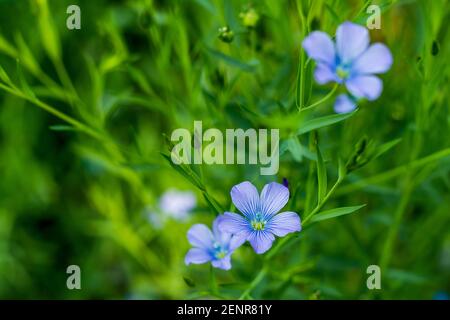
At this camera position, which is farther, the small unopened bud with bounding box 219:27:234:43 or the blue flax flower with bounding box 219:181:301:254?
the small unopened bud with bounding box 219:27:234:43

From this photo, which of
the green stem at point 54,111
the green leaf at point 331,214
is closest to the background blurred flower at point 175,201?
the green stem at point 54,111

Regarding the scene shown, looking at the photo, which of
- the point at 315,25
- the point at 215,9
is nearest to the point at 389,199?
the point at 315,25

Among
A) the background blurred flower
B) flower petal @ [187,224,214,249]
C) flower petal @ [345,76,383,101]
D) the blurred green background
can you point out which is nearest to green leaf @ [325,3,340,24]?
the blurred green background

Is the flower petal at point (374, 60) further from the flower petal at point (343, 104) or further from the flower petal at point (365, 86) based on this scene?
the flower petal at point (343, 104)

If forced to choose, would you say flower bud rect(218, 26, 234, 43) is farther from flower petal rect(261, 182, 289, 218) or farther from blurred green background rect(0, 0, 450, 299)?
flower petal rect(261, 182, 289, 218)

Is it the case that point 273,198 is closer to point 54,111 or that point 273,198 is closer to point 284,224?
point 284,224

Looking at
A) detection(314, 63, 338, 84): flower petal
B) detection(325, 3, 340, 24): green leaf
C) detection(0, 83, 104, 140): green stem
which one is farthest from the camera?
detection(0, 83, 104, 140): green stem
